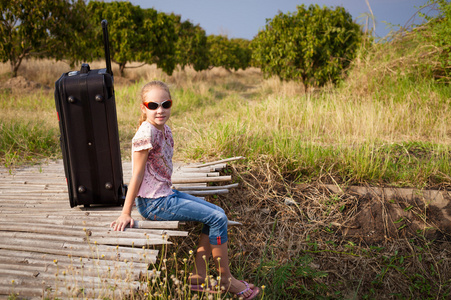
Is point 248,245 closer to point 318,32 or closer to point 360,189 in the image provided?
point 360,189

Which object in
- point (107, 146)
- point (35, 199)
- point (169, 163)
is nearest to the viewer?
point (169, 163)

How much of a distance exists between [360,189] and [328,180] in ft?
1.23

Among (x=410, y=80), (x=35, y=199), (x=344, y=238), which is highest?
(x=410, y=80)

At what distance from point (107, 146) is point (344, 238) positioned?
267 cm

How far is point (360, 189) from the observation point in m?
4.10

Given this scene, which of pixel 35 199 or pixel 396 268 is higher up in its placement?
pixel 35 199

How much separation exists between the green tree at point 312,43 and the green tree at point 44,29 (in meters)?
6.08

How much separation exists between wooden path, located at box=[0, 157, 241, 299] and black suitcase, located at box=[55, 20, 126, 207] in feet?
0.65

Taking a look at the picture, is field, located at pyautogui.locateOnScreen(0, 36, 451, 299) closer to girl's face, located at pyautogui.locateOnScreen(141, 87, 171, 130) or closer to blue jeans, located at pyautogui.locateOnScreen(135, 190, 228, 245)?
blue jeans, located at pyautogui.locateOnScreen(135, 190, 228, 245)

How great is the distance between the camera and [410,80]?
23.1ft

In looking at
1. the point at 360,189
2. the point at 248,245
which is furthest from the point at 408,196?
the point at 248,245

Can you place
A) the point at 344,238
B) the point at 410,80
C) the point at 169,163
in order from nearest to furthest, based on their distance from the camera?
the point at 169,163 → the point at 344,238 → the point at 410,80

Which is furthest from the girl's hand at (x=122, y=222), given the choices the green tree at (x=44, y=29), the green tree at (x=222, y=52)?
the green tree at (x=222, y=52)

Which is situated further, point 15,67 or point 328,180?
point 15,67
